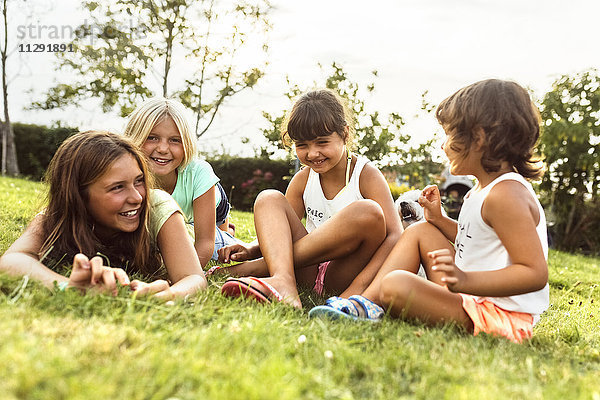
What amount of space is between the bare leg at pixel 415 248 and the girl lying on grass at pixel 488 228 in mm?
128

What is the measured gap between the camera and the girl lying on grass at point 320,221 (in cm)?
282

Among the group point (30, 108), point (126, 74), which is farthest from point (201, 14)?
point (30, 108)

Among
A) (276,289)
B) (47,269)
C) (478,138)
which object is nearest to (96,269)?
(47,269)

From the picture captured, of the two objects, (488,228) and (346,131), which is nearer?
(488,228)

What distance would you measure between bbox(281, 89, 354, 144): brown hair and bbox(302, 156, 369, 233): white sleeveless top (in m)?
0.27

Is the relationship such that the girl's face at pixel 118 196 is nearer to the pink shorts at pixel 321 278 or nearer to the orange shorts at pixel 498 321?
the pink shorts at pixel 321 278

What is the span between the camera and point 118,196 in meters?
2.68

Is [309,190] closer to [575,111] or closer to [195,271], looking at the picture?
[195,271]

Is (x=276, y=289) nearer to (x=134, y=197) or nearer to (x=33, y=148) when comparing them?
(x=134, y=197)

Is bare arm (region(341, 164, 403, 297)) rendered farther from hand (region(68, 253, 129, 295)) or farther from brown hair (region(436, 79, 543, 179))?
hand (region(68, 253, 129, 295))

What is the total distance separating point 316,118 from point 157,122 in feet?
3.39

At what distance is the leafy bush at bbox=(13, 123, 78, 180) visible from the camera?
16203 mm

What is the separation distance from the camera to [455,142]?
8.32 ft

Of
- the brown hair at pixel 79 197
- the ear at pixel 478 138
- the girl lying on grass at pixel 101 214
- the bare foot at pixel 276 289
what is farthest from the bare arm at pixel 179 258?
the ear at pixel 478 138
